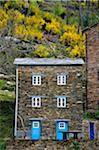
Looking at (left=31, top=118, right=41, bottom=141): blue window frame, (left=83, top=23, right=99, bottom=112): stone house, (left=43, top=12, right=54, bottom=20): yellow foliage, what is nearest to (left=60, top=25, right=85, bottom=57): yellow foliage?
(left=43, top=12, right=54, bottom=20): yellow foliage

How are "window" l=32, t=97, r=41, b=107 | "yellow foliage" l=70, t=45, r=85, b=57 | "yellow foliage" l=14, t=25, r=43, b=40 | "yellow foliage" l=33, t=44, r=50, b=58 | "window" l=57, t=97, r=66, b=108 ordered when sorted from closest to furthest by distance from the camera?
1. "window" l=32, t=97, r=41, b=107
2. "window" l=57, t=97, r=66, b=108
3. "yellow foliage" l=33, t=44, r=50, b=58
4. "yellow foliage" l=70, t=45, r=85, b=57
5. "yellow foliage" l=14, t=25, r=43, b=40

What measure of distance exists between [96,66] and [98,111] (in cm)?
380

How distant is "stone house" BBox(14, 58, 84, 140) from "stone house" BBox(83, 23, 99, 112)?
34.6 inches

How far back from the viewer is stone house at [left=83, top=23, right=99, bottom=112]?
35.3m

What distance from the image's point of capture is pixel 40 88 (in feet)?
117

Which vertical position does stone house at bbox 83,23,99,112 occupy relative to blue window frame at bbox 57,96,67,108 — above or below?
above

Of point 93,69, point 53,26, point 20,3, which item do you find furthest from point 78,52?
point 93,69

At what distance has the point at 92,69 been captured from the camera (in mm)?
35719

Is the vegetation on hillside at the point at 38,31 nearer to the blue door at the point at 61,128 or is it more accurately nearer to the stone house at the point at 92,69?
the blue door at the point at 61,128

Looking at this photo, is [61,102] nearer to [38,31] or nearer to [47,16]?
[38,31]

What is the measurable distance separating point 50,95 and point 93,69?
414 centimetres

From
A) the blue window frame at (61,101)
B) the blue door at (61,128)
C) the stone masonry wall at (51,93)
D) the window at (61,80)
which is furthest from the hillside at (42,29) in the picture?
the blue door at (61,128)

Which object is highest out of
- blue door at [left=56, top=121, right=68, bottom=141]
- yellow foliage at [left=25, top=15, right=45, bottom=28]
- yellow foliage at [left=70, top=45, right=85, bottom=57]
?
yellow foliage at [left=25, top=15, right=45, bottom=28]

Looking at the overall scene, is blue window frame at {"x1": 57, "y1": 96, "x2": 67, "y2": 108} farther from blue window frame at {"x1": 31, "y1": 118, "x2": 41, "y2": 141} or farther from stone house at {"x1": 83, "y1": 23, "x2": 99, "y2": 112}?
blue window frame at {"x1": 31, "y1": 118, "x2": 41, "y2": 141}
